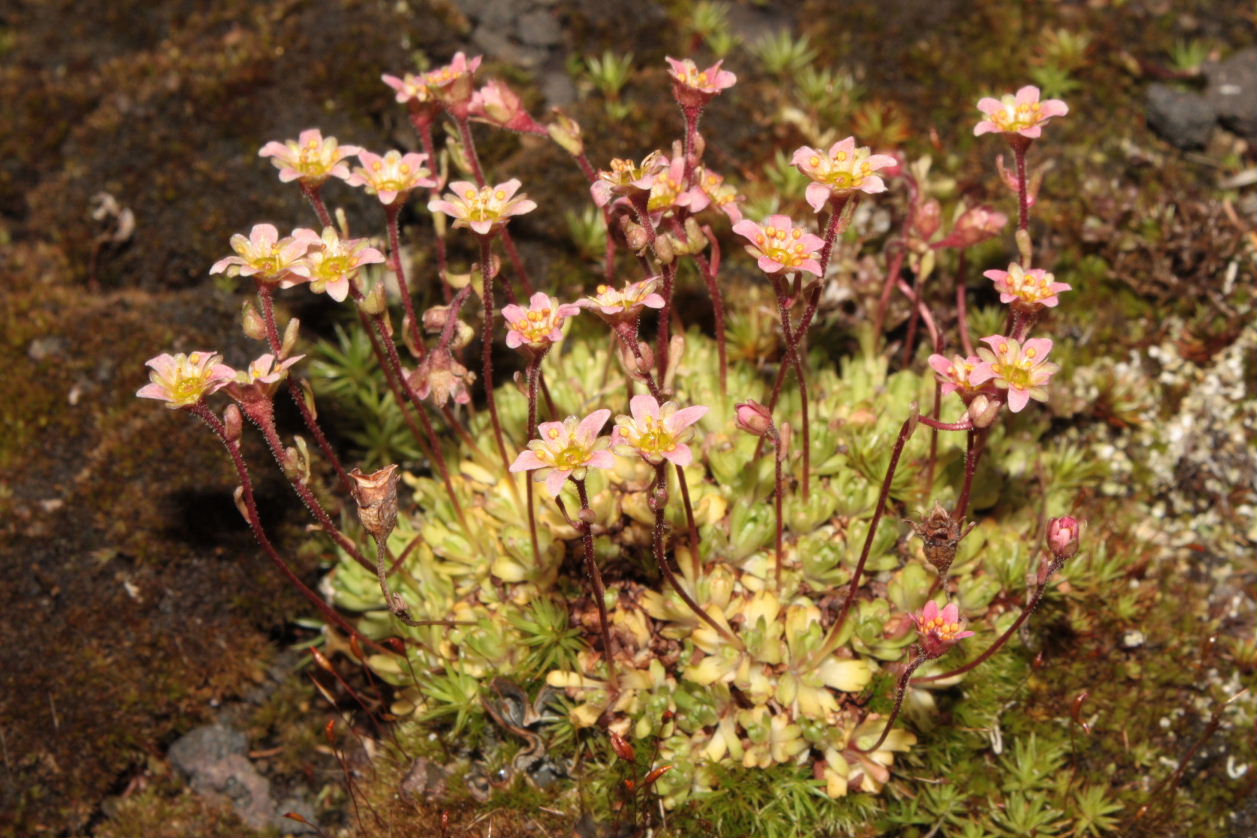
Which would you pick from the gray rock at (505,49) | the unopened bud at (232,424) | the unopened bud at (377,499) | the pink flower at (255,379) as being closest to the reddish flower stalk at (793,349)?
the unopened bud at (377,499)

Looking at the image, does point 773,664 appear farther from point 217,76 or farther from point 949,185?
point 217,76

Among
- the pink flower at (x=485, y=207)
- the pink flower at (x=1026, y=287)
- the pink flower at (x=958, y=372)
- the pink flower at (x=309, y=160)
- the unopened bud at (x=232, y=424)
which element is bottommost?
the pink flower at (x=958, y=372)

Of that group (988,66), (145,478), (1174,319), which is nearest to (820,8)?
(988,66)

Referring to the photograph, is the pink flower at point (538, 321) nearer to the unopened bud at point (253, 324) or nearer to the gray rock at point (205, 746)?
the unopened bud at point (253, 324)

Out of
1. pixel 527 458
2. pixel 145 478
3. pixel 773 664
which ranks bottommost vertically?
pixel 773 664

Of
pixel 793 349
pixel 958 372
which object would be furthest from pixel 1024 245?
pixel 793 349

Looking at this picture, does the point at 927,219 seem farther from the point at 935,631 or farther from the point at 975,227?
Answer: the point at 935,631

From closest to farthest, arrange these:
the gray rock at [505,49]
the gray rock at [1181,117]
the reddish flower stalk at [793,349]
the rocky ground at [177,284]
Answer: the reddish flower stalk at [793,349] < the rocky ground at [177,284] < the gray rock at [1181,117] < the gray rock at [505,49]
